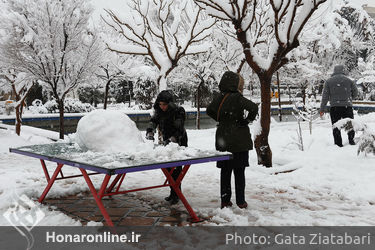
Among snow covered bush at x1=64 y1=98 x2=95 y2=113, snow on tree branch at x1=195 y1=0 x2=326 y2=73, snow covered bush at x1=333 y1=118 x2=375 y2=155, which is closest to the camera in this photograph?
snow covered bush at x1=333 y1=118 x2=375 y2=155

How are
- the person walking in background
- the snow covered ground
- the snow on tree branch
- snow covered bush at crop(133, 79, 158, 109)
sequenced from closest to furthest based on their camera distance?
the snow covered ground → the snow on tree branch → the person walking in background → snow covered bush at crop(133, 79, 158, 109)

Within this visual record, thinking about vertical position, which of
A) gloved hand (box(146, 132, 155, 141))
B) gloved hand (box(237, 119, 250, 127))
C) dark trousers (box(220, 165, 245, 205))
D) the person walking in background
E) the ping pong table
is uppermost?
the person walking in background

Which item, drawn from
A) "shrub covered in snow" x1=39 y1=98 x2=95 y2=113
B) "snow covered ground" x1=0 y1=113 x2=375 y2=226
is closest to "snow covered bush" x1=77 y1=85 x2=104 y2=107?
"shrub covered in snow" x1=39 y1=98 x2=95 y2=113

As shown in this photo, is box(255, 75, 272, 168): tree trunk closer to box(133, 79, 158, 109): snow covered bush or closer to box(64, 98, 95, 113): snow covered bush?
box(133, 79, 158, 109): snow covered bush

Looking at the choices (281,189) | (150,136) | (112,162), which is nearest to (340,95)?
(281,189)

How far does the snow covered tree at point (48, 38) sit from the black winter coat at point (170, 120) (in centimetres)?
808

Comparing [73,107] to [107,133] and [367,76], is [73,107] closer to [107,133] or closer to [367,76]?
[367,76]

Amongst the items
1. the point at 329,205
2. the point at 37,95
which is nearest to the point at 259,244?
the point at 329,205

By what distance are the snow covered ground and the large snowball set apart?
3.05 ft

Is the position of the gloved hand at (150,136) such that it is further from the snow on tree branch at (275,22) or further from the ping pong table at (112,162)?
the snow on tree branch at (275,22)

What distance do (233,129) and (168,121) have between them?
95 cm

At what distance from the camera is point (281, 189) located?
5738 millimetres

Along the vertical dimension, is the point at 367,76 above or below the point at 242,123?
above

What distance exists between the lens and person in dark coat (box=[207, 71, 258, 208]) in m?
4.59
